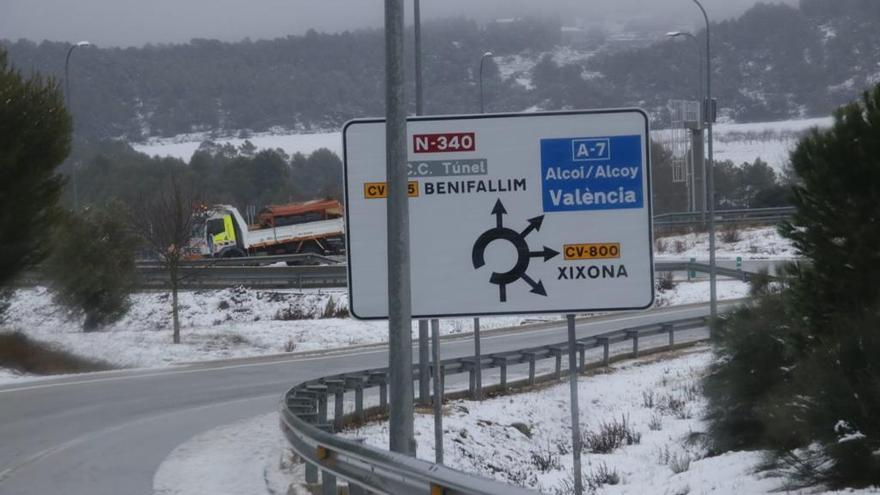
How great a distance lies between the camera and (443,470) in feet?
23.8

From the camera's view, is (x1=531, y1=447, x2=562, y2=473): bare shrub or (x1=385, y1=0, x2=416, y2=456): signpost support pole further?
(x1=531, y1=447, x2=562, y2=473): bare shrub

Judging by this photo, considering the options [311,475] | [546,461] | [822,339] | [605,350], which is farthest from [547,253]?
[605,350]

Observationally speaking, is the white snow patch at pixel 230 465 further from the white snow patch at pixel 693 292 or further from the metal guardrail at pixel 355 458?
the white snow patch at pixel 693 292

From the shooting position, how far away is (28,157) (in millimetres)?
26516

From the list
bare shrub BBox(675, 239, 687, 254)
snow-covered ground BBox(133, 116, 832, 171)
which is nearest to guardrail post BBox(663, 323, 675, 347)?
bare shrub BBox(675, 239, 687, 254)

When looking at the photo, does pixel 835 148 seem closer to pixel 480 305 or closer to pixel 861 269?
pixel 861 269

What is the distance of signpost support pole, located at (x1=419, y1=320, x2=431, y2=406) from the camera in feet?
55.2

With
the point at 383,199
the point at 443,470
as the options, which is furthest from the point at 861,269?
the point at 443,470

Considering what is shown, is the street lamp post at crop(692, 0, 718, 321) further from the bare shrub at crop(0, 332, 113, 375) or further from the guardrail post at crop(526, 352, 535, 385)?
the bare shrub at crop(0, 332, 113, 375)

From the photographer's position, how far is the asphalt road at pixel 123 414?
1360 cm

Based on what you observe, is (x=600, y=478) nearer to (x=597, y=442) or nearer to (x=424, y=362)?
(x=597, y=442)

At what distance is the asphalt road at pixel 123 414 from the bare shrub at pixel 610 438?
5.37 m

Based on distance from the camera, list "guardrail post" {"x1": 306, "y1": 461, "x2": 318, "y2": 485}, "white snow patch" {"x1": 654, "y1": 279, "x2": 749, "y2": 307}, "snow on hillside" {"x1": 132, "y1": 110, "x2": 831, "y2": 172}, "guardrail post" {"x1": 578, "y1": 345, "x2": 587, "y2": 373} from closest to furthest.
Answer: "guardrail post" {"x1": 306, "y1": 461, "x2": 318, "y2": 485}, "guardrail post" {"x1": 578, "y1": 345, "x2": 587, "y2": 373}, "white snow patch" {"x1": 654, "y1": 279, "x2": 749, "y2": 307}, "snow on hillside" {"x1": 132, "y1": 110, "x2": 831, "y2": 172}

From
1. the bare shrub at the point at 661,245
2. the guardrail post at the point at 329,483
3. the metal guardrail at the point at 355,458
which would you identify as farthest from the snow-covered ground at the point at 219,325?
the guardrail post at the point at 329,483
